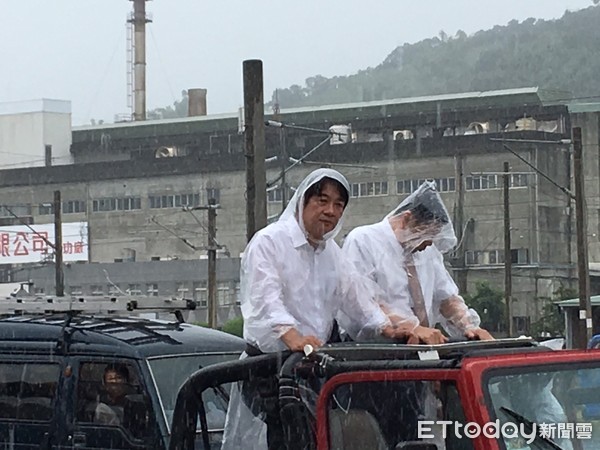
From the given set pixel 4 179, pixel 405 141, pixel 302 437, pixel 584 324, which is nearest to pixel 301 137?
pixel 405 141

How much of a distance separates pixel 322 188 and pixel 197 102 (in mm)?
84710

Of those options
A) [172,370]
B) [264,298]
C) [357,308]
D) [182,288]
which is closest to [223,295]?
[182,288]

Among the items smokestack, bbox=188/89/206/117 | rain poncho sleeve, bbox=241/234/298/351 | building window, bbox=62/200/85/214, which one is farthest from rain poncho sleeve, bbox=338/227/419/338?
smokestack, bbox=188/89/206/117

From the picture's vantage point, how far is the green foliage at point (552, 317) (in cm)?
5353

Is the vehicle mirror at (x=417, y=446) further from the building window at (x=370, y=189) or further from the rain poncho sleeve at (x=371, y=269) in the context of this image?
the building window at (x=370, y=189)

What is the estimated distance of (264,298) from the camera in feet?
17.9

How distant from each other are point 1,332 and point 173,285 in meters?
60.9

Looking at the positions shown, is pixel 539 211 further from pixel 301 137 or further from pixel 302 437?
pixel 302 437

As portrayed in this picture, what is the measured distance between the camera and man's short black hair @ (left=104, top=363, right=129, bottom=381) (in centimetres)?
897

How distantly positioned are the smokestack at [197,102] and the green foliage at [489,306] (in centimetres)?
3637

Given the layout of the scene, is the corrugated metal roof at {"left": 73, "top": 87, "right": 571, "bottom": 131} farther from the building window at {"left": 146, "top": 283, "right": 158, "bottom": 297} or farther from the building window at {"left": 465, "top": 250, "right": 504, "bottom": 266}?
the building window at {"left": 465, "top": 250, "right": 504, "bottom": 266}

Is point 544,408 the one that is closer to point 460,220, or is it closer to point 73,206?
point 460,220

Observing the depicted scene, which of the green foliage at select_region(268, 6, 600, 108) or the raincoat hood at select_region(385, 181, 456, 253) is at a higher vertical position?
the green foliage at select_region(268, 6, 600, 108)

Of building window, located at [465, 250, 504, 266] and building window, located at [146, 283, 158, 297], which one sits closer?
building window, located at [465, 250, 504, 266]
